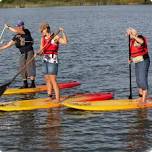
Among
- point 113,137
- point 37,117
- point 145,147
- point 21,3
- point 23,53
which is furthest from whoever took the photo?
point 21,3

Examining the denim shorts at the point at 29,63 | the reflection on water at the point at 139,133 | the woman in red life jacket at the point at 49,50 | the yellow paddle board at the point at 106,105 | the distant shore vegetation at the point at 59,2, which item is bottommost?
the distant shore vegetation at the point at 59,2

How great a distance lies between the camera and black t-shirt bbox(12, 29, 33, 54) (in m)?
19.5

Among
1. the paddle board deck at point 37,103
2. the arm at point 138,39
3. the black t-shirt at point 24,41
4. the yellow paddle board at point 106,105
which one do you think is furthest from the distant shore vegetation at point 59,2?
the arm at point 138,39

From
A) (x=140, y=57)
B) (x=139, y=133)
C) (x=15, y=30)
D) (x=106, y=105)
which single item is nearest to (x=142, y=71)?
(x=140, y=57)

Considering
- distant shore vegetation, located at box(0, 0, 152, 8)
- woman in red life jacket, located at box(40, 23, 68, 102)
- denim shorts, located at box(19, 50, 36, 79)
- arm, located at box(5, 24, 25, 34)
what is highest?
arm, located at box(5, 24, 25, 34)

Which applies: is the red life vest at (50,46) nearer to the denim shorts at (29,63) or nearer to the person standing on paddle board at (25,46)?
the person standing on paddle board at (25,46)

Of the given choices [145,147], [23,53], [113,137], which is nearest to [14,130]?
[113,137]

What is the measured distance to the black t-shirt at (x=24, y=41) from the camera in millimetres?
19516

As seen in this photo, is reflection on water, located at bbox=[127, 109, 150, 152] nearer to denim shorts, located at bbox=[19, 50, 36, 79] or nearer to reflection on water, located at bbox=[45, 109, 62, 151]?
reflection on water, located at bbox=[45, 109, 62, 151]

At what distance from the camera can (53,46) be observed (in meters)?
16.8

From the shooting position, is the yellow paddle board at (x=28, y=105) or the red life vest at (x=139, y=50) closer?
the red life vest at (x=139, y=50)

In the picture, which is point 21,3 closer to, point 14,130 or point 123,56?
point 123,56

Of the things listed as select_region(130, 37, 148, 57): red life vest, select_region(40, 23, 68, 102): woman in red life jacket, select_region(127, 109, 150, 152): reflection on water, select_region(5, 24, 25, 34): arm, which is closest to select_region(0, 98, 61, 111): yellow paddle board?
select_region(40, 23, 68, 102): woman in red life jacket

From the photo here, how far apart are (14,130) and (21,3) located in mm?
175123
